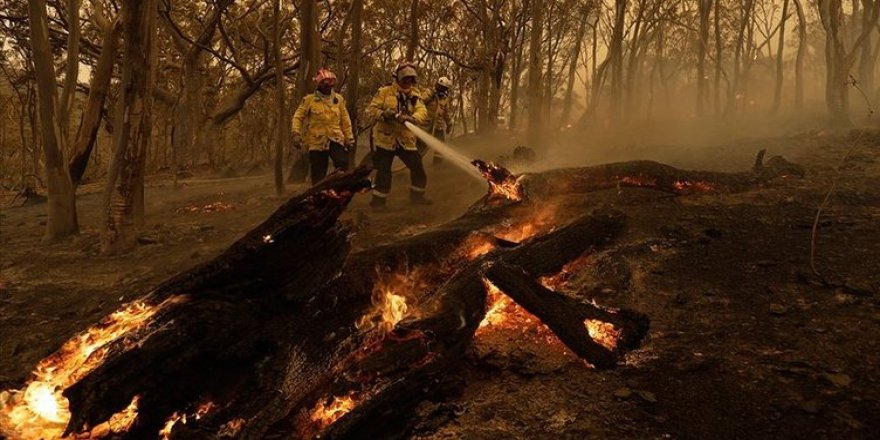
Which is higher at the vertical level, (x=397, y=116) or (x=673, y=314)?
(x=397, y=116)

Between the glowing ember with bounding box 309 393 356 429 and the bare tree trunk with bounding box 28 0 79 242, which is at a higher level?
the bare tree trunk with bounding box 28 0 79 242

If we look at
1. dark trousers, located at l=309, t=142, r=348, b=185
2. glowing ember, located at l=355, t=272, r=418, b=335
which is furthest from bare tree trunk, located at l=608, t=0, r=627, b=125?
glowing ember, located at l=355, t=272, r=418, b=335

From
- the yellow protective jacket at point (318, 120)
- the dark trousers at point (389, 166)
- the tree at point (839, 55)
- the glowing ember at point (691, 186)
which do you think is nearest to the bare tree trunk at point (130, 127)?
the yellow protective jacket at point (318, 120)

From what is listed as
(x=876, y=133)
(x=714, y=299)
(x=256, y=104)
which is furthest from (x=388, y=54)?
(x=714, y=299)

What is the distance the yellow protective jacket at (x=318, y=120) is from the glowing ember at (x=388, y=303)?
443cm

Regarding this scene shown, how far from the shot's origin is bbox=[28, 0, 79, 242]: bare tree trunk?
22.4 ft

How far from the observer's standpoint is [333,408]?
9.18 ft

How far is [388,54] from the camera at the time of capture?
28.9 m

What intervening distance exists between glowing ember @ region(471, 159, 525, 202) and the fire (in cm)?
404

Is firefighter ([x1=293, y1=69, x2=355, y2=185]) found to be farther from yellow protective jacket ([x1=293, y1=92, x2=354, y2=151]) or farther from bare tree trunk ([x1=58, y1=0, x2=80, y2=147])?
bare tree trunk ([x1=58, y1=0, x2=80, y2=147])

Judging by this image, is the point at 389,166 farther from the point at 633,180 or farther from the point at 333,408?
the point at 333,408

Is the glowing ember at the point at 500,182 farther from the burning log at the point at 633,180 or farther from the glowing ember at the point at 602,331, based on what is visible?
the glowing ember at the point at 602,331

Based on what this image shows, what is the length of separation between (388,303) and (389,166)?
474 centimetres

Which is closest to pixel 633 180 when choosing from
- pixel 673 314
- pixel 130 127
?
pixel 673 314
